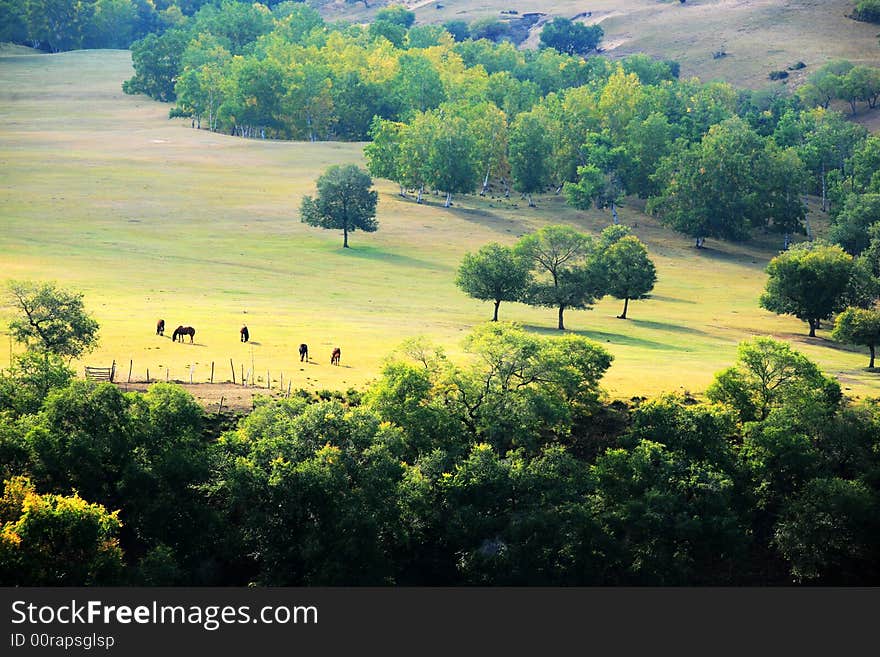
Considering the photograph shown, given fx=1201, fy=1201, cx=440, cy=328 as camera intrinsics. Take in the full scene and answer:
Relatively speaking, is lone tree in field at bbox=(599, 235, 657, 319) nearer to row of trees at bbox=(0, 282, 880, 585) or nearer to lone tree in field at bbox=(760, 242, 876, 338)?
lone tree in field at bbox=(760, 242, 876, 338)

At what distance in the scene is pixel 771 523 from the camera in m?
65.9

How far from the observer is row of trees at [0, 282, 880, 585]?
188 feet

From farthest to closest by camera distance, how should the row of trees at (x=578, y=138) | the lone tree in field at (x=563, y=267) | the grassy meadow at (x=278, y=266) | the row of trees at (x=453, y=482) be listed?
the row of trees at (x=578, y=138), the lone tree in field at (x=563, y=267), the grassy meadow at (x=278, y=266), the row of trees at (x=453, y=482)

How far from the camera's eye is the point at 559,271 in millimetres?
101938

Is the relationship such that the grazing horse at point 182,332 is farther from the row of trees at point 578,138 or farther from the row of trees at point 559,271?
the row of trees at point 578,138

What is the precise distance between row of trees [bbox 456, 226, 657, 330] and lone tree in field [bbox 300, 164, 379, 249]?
3102cm

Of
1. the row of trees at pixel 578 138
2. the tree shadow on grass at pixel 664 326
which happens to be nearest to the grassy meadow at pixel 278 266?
the tree shadow on grass at pixel 664 326

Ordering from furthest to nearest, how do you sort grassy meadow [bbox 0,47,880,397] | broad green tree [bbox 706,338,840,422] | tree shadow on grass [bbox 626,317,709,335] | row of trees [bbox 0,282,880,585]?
tree shadow on grass [bbox 626,317,709,335]
grassy meadow [bbox 0,47,880,397]
broad green tree [bbox 706,338,840,422]
row of trees [bbox 0,282,880,585]

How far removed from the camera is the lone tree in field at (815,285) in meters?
106

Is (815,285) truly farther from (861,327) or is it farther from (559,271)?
(559,271)

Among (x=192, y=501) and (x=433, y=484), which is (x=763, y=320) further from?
(x=192, y=501)

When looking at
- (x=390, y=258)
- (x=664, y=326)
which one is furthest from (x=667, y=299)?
(x=390, y=258)

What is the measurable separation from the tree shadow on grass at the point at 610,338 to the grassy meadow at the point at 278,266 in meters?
0.51

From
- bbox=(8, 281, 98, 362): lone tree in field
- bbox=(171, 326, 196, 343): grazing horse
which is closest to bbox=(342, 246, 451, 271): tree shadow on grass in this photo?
bbox=(171, 326, 196, 343): grazing horse
